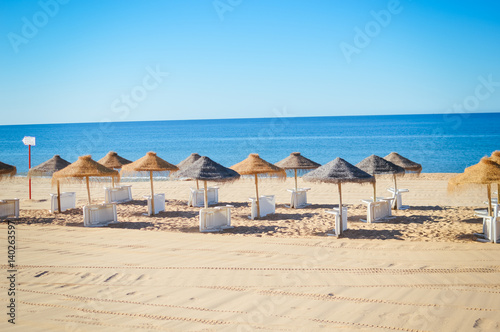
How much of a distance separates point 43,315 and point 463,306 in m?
5.78

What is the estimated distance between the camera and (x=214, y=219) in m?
10.5

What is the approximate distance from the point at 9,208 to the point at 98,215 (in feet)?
11.0

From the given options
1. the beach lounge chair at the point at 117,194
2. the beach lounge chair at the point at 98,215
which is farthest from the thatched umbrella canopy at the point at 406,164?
the beach lounge chair at the point at 117,194

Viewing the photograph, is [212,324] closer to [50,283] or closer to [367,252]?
[50,283]

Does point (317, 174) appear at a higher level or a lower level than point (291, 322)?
higher

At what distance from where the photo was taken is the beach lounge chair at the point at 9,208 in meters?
12.1

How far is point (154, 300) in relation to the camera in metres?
5.74

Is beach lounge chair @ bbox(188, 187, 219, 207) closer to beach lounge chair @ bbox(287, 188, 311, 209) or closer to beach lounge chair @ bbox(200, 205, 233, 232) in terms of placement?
beach lounge chair @ bbox(287, 188, 311, 209)

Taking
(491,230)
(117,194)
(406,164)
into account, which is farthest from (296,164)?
(117,194)

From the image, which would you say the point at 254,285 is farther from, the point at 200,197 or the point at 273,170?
the point at 200,197

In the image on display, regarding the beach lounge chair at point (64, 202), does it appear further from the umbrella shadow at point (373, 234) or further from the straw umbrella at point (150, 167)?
the umbrella shadow at point (373, 234)

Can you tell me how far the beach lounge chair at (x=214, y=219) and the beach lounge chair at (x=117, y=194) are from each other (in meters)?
6.10

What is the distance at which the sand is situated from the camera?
202 inches

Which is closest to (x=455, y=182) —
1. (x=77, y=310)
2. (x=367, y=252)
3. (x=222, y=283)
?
(x=367, y=252)
